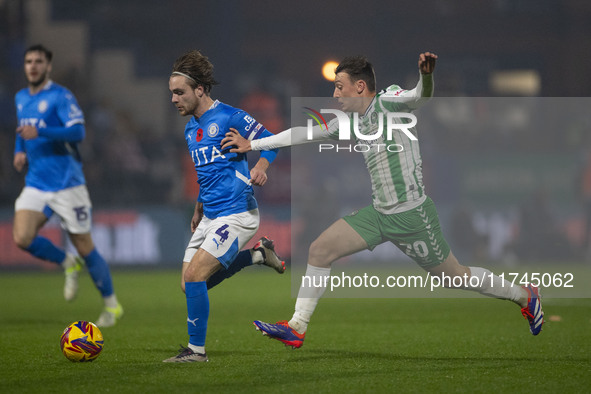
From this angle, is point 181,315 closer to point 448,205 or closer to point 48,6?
point 448,205

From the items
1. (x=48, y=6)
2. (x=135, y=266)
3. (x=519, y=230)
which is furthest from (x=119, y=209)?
(x=519, y=230)

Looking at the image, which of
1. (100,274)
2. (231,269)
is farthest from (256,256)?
(100,274)

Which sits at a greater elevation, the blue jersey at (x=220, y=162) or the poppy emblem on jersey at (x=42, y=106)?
the poppy emblem on jersey at (x=42, y=106)

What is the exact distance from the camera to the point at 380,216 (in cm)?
643

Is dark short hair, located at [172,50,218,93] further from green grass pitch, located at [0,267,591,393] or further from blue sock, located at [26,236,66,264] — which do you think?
blue sock, located at [26,236,66,264]

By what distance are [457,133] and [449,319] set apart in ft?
31.3

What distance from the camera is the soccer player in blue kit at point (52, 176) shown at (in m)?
8.48

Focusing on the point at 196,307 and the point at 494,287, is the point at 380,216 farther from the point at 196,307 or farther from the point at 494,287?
the point at 196,307

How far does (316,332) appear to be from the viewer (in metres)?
8.01

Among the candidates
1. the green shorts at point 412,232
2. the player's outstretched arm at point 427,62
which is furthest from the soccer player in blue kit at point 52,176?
the player's outstretched arm at point 427,62

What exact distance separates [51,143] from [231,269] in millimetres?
2869

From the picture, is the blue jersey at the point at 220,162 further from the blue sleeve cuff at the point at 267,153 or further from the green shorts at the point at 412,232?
the green shorts at the point at 412,232

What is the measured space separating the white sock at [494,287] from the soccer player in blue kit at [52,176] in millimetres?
3667

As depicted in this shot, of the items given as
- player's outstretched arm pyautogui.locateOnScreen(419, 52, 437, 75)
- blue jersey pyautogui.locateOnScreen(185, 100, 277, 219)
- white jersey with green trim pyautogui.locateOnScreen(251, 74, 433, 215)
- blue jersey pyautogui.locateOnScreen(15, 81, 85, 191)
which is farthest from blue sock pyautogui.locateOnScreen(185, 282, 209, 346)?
blue jersey pyautogui.locateOnScreen(15, 81, 85, 191)
